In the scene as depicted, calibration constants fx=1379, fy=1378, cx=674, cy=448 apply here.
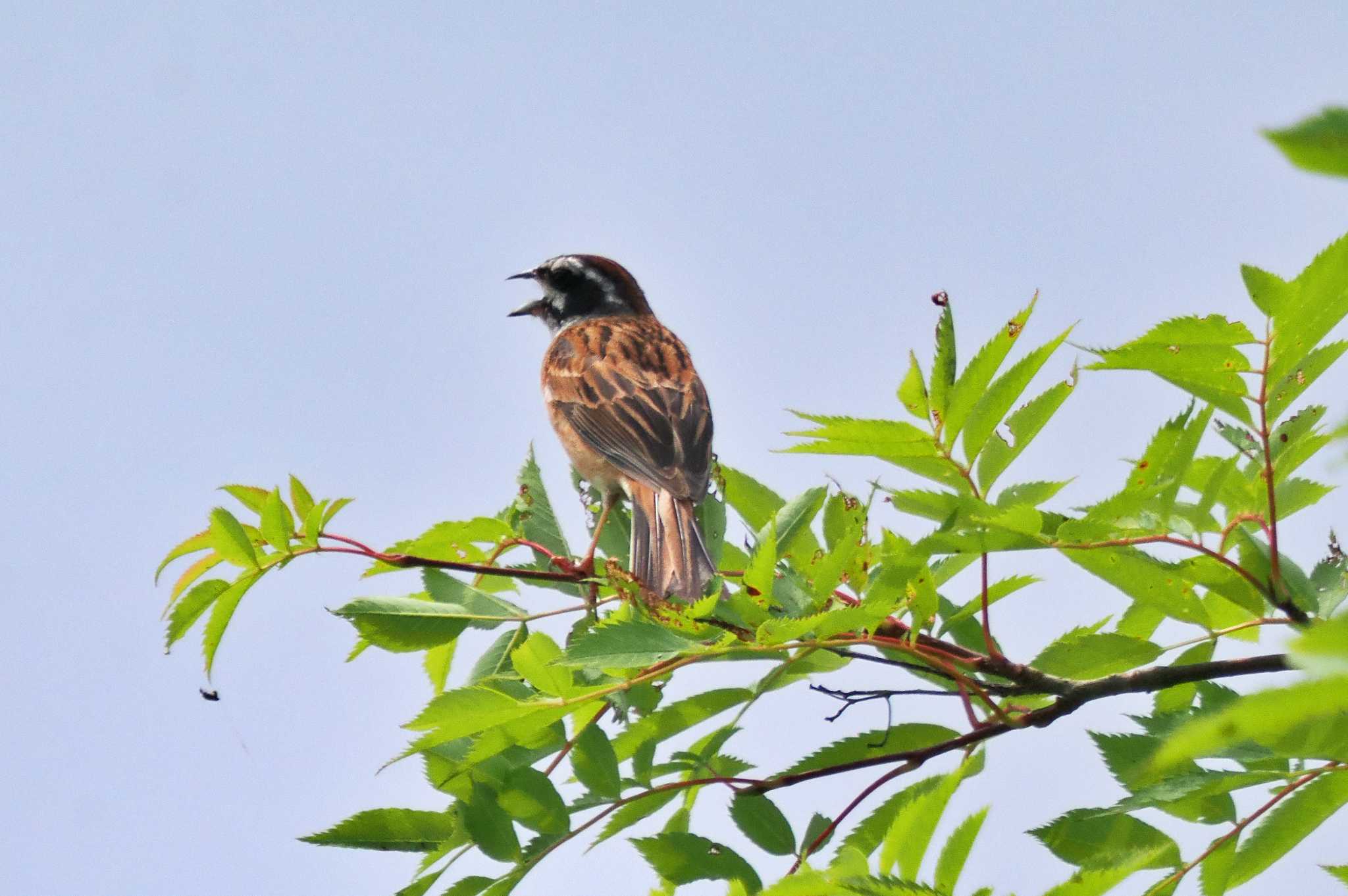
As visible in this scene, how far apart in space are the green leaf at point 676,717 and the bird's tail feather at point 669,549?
1.83ft

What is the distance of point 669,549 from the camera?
411cm

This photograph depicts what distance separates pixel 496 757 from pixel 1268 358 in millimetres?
1802

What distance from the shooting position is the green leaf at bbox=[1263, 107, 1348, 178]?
2.81ft

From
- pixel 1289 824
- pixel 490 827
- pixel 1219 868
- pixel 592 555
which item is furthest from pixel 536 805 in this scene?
pixel 1289 824

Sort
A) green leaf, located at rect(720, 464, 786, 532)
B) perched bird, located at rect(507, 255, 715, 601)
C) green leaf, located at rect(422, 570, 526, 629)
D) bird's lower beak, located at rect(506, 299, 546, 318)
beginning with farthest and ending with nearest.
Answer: bird's lower beak, located at rect(506, 299, 546, 318) → perched bird, located at rect(507, 255, 715, 601) → green leaf, located at rect(720, 464, 786, 532) → green leaf, located at rect(422, 570, 526, 629)

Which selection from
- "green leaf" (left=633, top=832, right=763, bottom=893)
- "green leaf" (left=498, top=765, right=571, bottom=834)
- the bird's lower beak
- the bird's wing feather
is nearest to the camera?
"green leaf" (left=633, top=832, right=763, bottom=893)

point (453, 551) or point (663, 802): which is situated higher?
point (453, 551)

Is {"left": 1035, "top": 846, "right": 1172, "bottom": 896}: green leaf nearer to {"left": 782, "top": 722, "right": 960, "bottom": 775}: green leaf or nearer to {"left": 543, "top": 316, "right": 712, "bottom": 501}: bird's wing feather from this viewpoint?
{"left": 782, "top": 722, "right": 960, "bottom": 775}: green leaf

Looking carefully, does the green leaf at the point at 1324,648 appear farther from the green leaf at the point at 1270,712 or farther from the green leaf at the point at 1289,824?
the green leaf at the point at 1289,824

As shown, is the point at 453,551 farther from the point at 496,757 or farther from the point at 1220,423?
the point at 1220,423

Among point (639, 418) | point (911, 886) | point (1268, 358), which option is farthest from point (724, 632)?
point (639, 418)

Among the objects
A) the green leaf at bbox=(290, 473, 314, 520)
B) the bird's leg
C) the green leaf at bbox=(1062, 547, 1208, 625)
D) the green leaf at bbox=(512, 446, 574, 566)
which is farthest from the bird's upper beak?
the green leaf at bbox=(1062, 547, 1208, 625)

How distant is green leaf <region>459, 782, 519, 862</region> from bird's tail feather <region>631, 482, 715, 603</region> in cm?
79

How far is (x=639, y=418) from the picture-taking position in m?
6.34
